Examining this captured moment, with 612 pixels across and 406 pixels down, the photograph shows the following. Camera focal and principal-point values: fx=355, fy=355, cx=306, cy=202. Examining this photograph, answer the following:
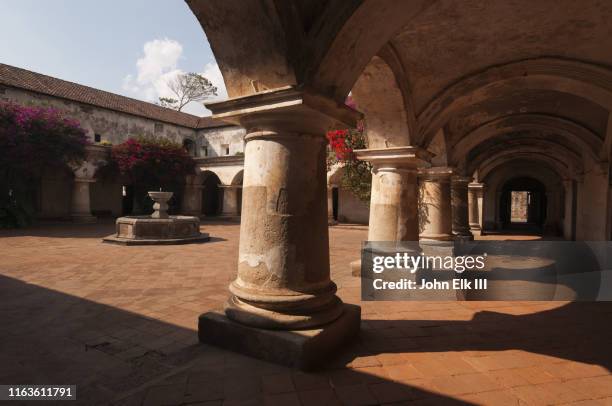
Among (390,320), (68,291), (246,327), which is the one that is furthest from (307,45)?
(68,291)

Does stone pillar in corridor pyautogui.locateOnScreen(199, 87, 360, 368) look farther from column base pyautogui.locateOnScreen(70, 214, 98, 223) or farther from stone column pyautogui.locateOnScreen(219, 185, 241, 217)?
stone column pyautogui.locateOnScreen(219, 185, 241, 217)

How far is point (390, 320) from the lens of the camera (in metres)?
3.72

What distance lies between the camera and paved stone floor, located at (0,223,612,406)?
2283mm

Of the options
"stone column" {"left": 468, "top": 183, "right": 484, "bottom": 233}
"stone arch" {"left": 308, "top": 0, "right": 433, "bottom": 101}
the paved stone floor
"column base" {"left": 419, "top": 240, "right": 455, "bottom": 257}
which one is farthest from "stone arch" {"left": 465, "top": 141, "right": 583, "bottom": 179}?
"stone arch" {"left": 308, "top": 0, "right": 433, "bottom": 101}

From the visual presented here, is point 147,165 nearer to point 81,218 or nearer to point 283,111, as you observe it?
point 81,218

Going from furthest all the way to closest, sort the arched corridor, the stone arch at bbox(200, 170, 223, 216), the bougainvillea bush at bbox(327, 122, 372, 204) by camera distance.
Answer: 1. the stone arch at bbox(200, 170, 223, 216)
2. the bougainvillea bush at bbox(327, 122, 372, 204)
3. the arched corridor

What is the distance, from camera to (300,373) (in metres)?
2.45

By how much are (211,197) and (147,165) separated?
7.13 m

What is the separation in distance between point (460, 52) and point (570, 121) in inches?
192

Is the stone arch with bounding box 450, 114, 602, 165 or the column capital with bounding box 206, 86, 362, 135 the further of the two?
the stone arch with bounding box 450, 114, 602, 165

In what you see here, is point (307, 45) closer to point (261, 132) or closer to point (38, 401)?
point (261, 132)

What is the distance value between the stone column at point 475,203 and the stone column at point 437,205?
8299mm

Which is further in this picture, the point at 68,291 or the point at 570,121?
the point at 570,121

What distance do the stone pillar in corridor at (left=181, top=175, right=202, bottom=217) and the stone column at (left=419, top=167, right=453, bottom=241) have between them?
1762 cm
